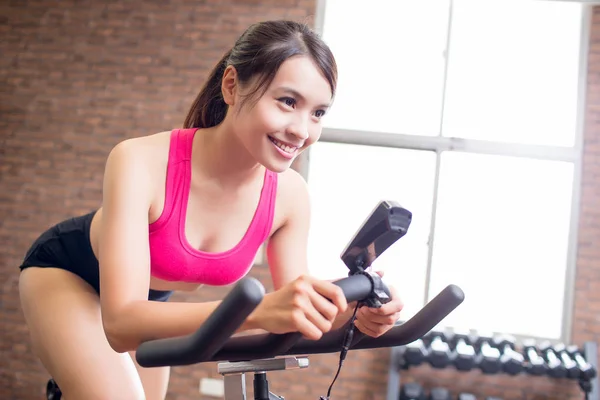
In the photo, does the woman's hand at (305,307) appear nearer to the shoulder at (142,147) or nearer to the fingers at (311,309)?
the fingers at (311,309)

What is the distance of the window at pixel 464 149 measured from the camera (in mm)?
4254

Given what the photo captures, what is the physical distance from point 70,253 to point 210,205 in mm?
453

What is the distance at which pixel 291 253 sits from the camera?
1.39 metres

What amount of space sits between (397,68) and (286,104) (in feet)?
11.9

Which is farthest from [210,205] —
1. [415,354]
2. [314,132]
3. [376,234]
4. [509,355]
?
[509,355]

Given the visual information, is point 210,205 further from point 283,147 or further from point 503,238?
point 503,238

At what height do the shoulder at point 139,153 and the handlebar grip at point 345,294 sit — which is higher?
the shoulder at point 139,153

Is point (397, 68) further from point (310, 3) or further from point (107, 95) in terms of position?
point (107, 95)

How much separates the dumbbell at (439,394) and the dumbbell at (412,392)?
2.0 inches

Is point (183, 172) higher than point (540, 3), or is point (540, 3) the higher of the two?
point (540, 3)

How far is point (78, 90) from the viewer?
465cm

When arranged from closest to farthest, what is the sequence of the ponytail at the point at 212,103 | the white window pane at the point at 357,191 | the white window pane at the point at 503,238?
the ponytail at the point at 212,103 < the white window pane at the point at 503,238 < the white window pane at the point at 357,191

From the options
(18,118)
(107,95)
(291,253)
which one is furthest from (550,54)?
(18,118)

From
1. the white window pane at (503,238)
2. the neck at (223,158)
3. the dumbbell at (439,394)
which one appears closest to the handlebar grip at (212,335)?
the neck at (223,158)
